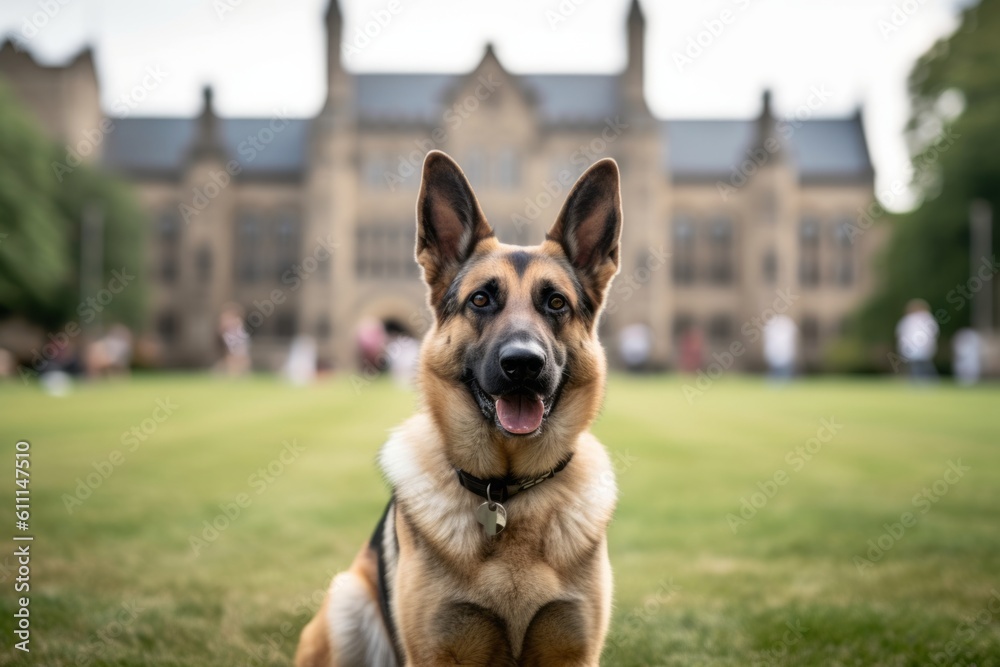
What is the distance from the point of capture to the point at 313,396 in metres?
24.6

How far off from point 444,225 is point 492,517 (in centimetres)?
133

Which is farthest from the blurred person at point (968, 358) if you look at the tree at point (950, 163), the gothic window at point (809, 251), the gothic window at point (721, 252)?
the gothic window at point (809, 251)

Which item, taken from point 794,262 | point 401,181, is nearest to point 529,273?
point 401,181

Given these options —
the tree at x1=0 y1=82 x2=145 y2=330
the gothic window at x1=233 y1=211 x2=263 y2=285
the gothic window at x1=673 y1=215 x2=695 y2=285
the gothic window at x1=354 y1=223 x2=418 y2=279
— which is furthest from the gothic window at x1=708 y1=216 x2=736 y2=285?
the tree at x1=0 y1=82 x2=145 y2=330

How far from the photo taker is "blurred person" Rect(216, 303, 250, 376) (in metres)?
32.0

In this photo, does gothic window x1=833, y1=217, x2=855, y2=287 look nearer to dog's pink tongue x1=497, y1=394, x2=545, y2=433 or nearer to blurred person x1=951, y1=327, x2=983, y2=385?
blurred person x1=951, y1=327, x2=983, y2=385

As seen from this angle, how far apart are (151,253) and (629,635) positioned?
59722 mm

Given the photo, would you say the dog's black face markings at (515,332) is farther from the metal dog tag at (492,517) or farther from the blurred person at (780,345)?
the blurred person at (780,345)

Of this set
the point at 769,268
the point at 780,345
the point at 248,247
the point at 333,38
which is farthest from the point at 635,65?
the point at 248,247

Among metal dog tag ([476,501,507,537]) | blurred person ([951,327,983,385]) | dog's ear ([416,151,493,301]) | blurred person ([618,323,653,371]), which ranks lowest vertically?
blurred person ([618,323,653,371])

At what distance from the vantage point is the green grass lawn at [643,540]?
4.78 metres

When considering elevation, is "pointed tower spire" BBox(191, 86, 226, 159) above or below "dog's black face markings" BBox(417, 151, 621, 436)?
above

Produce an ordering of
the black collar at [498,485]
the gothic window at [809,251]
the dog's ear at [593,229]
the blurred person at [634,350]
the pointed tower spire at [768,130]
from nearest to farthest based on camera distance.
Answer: the black collar at [498,485]
the dog's ear at [593,229]
the blurred person at [634,350]
the pointed tower spire at [768,130]
the gothic window at [809,251]

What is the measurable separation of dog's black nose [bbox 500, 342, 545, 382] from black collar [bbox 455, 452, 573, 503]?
1.57 ft
